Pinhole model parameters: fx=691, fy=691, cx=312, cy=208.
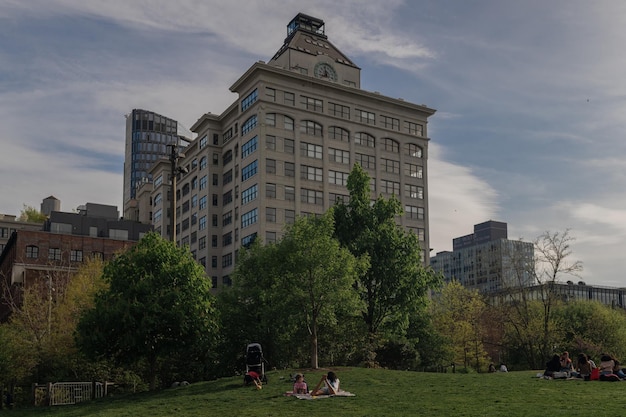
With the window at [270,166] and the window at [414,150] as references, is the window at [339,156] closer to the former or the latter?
the window at [270,166]

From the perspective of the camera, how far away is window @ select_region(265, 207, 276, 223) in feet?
323

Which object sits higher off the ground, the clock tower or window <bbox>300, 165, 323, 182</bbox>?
the clock tower

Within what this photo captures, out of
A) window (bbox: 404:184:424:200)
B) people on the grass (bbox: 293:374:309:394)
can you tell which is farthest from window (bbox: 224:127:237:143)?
people on the grass (bbox: 293:374:309:394)

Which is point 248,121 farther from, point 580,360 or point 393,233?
point 580,360

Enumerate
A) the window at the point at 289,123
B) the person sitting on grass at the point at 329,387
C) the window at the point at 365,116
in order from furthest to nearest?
the window at the point at 365,116 → the window at the point at 289,123 → the person sitting on grass at the point at 329,387

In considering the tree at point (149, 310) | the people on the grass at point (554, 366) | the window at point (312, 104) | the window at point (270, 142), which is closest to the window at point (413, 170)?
the window at point (312, 104)

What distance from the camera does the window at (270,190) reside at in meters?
99.1

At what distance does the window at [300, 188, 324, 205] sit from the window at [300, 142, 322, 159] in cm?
554

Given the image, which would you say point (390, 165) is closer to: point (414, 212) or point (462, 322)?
point (414, 212)

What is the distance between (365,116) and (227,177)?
80.3 ft

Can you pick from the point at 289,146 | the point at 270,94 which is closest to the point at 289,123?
the point at 289,146

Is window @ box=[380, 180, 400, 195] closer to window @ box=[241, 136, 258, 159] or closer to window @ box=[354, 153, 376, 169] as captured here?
window @ box=[354, 153, 376, 169]

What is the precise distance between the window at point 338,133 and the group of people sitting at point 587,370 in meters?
74.7

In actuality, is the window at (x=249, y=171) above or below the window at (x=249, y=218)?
above
